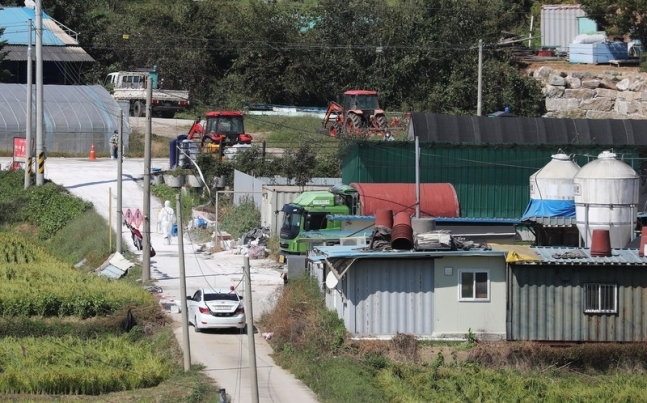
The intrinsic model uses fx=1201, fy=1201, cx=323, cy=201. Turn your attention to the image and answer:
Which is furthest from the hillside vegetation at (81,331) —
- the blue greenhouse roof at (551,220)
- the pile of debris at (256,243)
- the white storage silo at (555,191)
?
the white storage silo at (555,191)

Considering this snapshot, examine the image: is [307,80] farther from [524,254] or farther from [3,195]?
[524,254]

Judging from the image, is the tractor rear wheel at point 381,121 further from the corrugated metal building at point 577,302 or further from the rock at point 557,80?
the corrugated metal building at point 577,302

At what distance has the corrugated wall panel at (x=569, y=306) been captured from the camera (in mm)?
31797

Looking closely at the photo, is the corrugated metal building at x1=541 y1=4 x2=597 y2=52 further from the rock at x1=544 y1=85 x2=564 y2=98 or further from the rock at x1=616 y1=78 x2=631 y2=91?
the rock at x1=616 y1=78 x2=631 y2=91

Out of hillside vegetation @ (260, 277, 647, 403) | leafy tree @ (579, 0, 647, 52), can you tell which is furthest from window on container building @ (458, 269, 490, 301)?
leafy tree @ (579, 0, 647, 52)

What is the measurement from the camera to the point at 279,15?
268ft

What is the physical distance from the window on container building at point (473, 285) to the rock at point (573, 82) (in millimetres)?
41799

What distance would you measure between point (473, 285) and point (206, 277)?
12.0 metres

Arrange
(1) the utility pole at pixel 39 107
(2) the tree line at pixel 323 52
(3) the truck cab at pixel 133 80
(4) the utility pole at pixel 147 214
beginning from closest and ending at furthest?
1. (4) the utility pole at pixel 147 214
2. (1) the utility pole at pixel 39 107
3. (3) the truck cab at pixel 133 80
4. (2) the tree line at pixel 323 52

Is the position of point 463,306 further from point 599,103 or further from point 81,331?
point 599,103

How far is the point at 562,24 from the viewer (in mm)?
78062

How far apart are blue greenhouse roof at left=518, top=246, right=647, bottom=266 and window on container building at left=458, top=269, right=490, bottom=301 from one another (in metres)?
1.21

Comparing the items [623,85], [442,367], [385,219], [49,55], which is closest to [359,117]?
[623,85]

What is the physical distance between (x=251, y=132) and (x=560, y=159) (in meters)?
31.3
